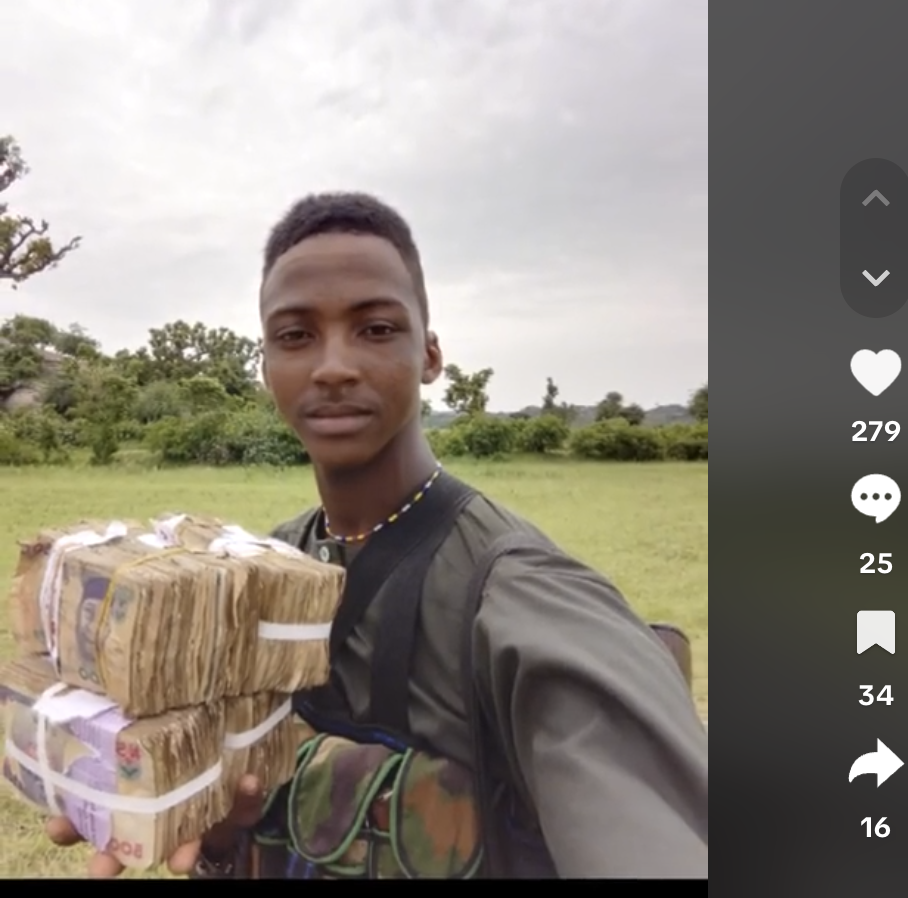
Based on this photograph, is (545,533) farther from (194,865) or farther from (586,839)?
(194,865)

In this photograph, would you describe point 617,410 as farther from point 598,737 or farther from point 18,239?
point 18,239

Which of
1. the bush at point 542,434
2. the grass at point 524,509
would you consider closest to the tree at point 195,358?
the grass at point 524,509

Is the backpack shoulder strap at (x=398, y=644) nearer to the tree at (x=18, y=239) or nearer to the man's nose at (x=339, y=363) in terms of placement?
the man's nose at (x=339, y=363)

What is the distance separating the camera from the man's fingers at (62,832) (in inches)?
37.4

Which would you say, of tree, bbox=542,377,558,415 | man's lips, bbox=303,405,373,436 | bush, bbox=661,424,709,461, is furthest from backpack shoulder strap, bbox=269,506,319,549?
bush, bbox=661,424,709,461

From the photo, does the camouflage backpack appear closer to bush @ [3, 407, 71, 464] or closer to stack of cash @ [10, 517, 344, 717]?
stack of cash @ [10, 517, 344, 717]

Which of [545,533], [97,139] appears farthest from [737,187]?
[97,139]

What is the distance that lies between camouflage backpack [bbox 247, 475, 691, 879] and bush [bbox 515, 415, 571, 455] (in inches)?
4.1

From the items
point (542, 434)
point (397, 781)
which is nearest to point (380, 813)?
point (397, 781)

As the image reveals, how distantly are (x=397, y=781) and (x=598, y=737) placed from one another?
10.2 inches

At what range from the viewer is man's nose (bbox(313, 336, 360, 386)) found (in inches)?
38.1

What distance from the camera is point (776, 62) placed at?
0.86 metres

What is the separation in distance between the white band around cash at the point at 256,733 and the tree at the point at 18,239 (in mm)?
620

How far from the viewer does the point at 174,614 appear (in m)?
0.84
